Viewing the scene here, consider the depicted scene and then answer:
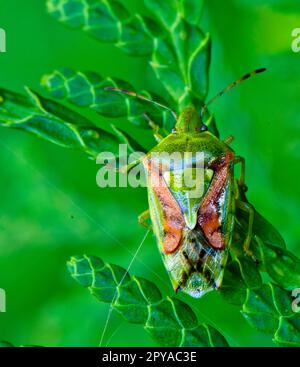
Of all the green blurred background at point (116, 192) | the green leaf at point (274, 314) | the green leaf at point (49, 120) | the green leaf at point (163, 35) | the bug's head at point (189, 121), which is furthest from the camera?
the green blurred background at point (116, 192)

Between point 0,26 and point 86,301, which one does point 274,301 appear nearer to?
point 86,301

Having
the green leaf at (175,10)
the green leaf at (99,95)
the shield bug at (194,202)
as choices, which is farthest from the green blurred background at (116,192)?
the green leaf at (175,10)

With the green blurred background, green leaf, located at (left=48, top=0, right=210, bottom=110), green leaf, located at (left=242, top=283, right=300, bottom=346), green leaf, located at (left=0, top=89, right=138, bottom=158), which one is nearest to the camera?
green leaf, located at (left=242, top=283, right=300, bottom=346)

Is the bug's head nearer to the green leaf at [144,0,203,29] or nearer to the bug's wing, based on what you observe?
the green leaf at [144,0,203,29]

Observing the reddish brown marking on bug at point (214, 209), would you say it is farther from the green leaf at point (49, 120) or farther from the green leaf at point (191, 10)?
the green leaf at point (191, 10)

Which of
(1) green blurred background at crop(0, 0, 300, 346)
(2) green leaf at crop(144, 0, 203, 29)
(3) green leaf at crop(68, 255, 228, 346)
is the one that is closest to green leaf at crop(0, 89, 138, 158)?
(3) green leaf at crop(68, 255, 228, 346)

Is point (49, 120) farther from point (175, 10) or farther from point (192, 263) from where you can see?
point (192, 263)

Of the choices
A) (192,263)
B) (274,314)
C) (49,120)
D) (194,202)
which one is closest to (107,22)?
(49,120)
